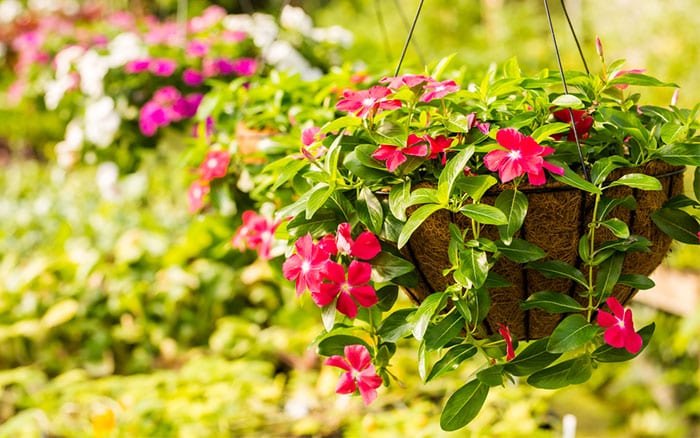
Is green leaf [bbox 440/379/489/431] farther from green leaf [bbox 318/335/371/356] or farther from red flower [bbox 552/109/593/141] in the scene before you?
red flower [bbox 552/109/593/141]

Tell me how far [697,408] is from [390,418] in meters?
1.19

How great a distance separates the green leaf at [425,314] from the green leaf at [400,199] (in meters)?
0.09

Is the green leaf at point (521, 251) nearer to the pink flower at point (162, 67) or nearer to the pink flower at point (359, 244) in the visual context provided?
the pink flower at point (359, 244)

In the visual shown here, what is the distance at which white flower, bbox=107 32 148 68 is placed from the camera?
2252 mm

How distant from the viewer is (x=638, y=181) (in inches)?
29.0

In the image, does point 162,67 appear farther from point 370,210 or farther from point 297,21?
point 370,210

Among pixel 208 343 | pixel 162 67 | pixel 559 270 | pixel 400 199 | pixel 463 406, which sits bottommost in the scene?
pixel 208 343

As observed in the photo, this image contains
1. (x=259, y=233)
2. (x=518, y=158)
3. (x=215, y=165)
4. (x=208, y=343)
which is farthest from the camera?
(x=208, y=343)

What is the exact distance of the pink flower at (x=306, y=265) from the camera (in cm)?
76

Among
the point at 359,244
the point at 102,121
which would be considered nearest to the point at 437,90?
Result: the point at 359,244

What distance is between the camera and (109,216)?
12.5 feet

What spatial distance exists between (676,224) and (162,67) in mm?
1689

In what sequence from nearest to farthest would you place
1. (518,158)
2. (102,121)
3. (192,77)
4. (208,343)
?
(518,158) → (192,77) → (102,121) → (208,343)

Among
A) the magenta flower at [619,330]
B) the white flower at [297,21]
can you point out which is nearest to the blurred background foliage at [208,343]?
the white flower at [297,21]
